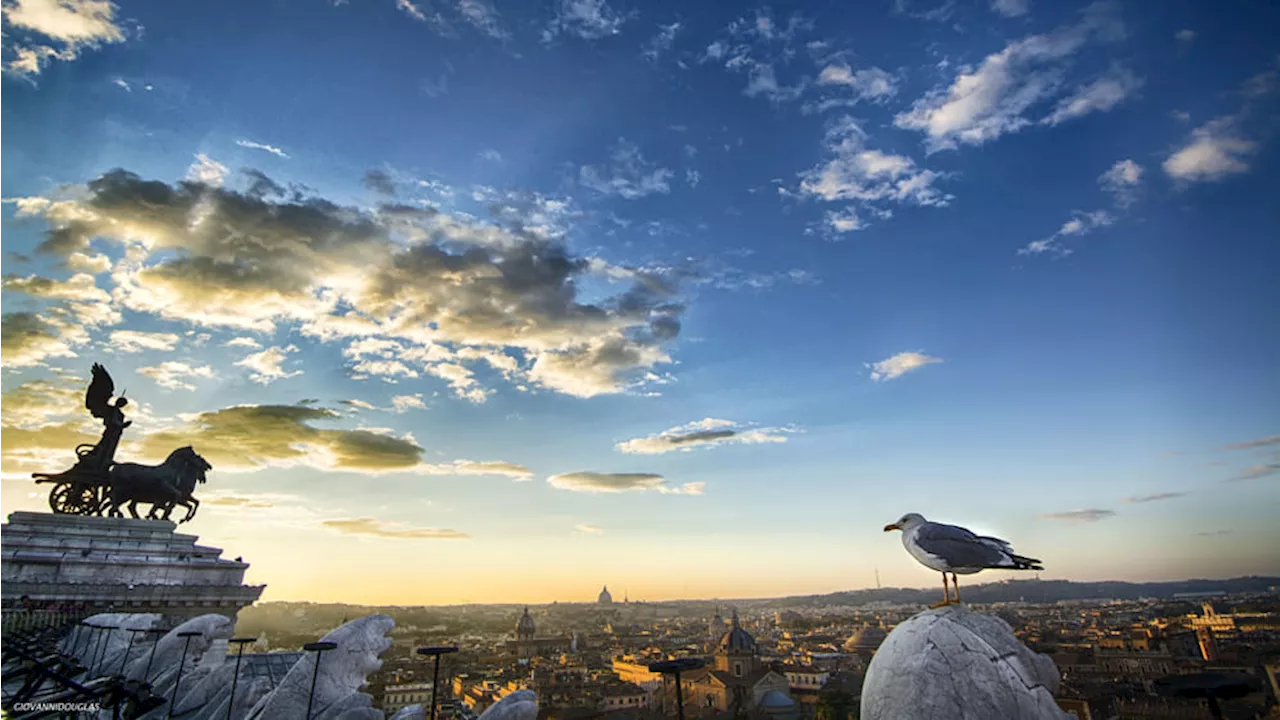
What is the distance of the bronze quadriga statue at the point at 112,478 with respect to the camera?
2658 centimetres

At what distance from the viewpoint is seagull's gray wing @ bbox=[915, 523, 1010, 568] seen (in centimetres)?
724

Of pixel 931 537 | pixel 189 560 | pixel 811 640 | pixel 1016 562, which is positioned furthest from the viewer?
pixel 811 640

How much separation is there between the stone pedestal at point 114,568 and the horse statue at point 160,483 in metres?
0.90

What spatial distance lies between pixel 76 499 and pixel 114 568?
538 centimetres

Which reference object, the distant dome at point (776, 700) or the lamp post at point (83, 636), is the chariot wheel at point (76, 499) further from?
the distant dome at point (776, 700)

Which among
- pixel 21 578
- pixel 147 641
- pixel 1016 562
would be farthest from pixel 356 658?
pixel 21 578

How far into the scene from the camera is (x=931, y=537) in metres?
7.71

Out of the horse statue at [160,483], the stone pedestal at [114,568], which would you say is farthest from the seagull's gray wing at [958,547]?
the horse statue at [160,483]

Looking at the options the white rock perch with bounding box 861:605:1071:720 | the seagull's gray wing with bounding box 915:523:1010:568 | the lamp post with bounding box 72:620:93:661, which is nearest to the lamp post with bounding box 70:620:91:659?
the lamp post with bounding box 72:620:93:661

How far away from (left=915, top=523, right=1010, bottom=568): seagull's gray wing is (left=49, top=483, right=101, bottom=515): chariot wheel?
3338 cm

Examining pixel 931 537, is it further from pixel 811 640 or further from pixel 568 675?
pixel 811 640

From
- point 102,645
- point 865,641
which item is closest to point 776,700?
point 865,641

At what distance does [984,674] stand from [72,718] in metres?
11.3

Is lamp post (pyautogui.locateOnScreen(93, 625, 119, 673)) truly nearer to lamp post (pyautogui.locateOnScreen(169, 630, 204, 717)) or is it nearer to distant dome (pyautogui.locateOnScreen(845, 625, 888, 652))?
lamp post (pyautogui.locateOnScreen(169, 630, 204, 717))
